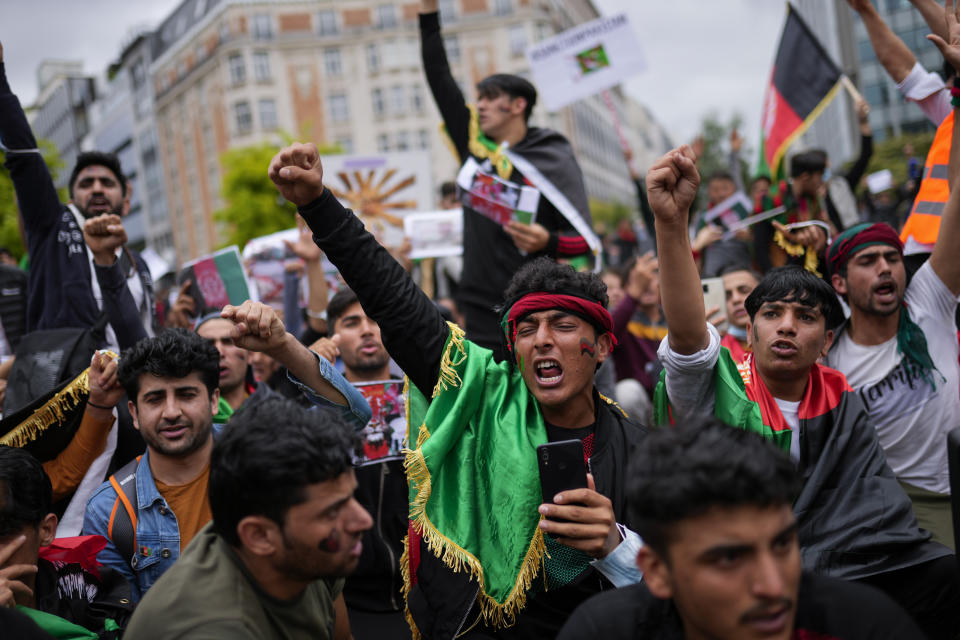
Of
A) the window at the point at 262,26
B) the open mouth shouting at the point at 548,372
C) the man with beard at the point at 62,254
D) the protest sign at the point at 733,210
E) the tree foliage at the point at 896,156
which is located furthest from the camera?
the window at the point at 262,26

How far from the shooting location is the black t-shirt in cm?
186

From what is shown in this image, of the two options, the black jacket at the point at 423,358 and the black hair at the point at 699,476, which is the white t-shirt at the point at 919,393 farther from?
the black hair at the point at 699,476

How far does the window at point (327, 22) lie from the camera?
181 feet

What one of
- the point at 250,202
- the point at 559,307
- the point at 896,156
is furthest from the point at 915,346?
the point at 896,156

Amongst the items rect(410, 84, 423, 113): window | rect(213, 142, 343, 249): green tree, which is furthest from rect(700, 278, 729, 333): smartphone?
rect(410, 84, 423, 113): window

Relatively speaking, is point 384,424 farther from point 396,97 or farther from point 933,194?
point 396,97

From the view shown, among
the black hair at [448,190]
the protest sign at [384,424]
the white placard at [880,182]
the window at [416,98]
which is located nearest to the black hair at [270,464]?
the protest sign at [384,424]

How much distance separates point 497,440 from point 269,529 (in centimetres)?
93

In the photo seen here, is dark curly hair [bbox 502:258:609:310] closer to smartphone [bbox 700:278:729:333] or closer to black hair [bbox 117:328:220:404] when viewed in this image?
black hair [bbox 117:328:220:404]

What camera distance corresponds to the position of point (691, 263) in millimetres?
2697

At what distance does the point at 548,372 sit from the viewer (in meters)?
2.95

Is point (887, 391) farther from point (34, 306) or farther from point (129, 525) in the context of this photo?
point (34, 306)

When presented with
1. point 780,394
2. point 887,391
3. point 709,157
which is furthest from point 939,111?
point 709,157

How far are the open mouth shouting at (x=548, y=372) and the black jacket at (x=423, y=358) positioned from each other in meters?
0.27
